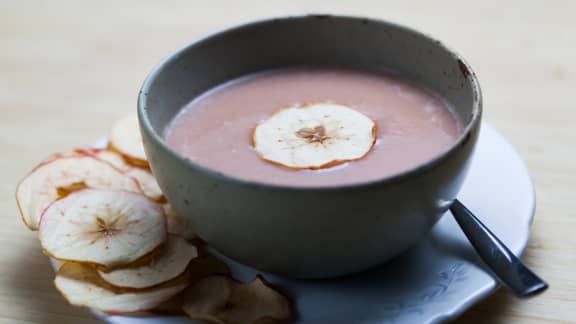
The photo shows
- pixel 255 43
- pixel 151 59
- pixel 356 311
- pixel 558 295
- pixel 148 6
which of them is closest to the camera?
pixel 356 311

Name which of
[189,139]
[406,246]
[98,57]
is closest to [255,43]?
[189,139]

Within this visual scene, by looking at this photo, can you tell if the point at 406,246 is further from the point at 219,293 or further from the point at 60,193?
the point at 60,193

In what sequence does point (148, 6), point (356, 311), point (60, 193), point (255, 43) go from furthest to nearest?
point (148, 6)
point (255, 43)
point (60, 193)
point (356, 311)

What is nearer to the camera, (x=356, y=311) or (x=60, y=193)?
(x=356, y=311)

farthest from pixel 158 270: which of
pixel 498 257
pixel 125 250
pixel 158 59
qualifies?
pixel 158 59

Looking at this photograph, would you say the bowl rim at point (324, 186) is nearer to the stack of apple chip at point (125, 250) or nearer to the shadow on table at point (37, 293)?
the stack of apple chip at point (125, 250)

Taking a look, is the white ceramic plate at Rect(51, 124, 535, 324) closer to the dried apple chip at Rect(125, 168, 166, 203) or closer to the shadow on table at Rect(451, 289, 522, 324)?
the shadow on table at Rect(451, 289, 522, 324)

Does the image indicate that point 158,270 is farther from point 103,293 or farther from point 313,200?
point 313,200
